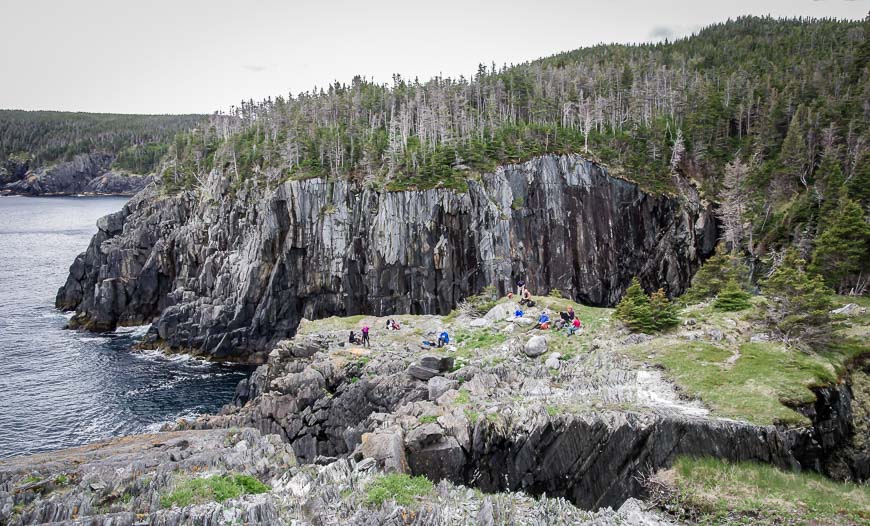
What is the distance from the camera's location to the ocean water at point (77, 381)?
144 feet

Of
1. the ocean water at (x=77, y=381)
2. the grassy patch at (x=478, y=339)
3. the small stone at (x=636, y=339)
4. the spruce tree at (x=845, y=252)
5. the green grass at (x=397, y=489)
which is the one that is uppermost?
the spruce tree at (x=845, y=252)

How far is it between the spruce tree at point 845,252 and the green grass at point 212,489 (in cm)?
4196

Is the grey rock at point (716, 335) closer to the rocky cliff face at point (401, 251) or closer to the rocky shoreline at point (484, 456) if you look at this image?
the rocky shoreline at point (484, 456)

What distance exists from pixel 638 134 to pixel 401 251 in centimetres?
4749

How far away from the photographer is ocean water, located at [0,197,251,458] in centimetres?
4375

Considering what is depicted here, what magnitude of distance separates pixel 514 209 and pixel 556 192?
7.35 meters

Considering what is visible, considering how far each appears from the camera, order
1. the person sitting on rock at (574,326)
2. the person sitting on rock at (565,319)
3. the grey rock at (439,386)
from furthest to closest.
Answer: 1. the person sitting on rock at (565,319)
2. the person sitting on rock at (574,326)
3. the grey rock at (439,386)

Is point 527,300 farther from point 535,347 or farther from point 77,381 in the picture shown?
point 77,381

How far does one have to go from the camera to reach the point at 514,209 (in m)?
68.9

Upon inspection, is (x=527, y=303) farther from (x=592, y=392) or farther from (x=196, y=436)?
(x=196, y=436)

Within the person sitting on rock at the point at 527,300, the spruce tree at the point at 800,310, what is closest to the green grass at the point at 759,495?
the spruce tree at the point at 800,310

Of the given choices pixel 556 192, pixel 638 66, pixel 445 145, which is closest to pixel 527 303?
pixel 556 192

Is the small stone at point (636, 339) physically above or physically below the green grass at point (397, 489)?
above

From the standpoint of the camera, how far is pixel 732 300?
32344 mm
